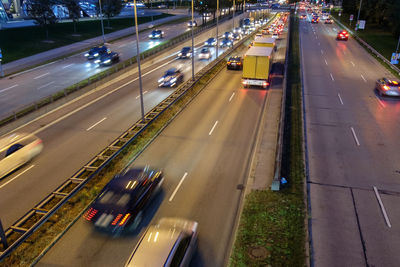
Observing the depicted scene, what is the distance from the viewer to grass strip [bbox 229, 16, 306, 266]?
1115 centimetres

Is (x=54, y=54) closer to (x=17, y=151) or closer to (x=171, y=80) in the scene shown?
(x=171, y=80)

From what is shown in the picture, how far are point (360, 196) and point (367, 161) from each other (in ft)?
13.6

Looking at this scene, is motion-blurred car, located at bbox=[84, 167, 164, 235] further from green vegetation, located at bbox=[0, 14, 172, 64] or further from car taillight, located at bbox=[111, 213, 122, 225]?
green vegetation, located at bbox=[0, 14, 172, 64]

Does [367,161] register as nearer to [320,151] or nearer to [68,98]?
[320,151]

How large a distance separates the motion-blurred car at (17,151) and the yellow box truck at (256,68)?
2101cm

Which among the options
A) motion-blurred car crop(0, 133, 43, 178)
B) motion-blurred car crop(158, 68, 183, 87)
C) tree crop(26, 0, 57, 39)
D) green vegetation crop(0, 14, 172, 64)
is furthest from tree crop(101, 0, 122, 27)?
motion-blurred car crop(0, 133, 43, 178)

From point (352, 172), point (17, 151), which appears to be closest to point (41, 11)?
point (17, 151)

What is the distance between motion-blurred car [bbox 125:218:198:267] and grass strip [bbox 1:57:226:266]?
4149mm

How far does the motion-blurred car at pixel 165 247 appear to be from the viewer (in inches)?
384

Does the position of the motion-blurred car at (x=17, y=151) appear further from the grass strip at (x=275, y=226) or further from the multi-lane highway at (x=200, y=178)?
the grass strip at (x=275, y=226)

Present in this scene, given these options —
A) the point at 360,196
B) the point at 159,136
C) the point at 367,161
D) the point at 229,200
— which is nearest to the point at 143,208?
the point at 229,200

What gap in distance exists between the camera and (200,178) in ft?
54.3

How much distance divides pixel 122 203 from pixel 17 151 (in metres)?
9.25

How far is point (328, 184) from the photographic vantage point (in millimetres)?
Result: 16281
